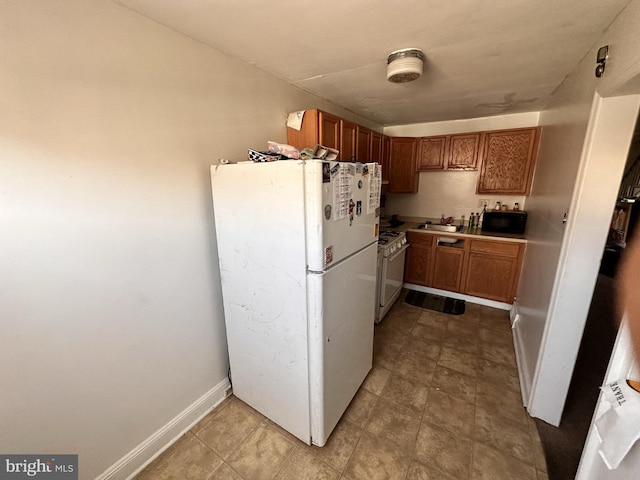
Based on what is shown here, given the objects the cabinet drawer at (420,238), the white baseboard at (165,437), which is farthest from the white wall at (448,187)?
the white baseboard at (165,437)

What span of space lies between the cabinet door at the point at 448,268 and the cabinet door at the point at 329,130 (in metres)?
1.90

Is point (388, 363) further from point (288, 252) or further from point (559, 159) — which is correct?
point (559, 159)

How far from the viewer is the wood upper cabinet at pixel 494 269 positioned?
109 inches

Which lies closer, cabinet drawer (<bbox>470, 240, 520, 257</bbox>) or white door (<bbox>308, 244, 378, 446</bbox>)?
white door (<bbox>308, 244, 378, 446</bbox>)

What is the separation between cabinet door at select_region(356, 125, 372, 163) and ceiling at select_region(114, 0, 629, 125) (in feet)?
1.62

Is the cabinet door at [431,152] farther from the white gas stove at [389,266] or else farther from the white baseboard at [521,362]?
the white baseboard at [521,362]

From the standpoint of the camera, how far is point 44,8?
928mm

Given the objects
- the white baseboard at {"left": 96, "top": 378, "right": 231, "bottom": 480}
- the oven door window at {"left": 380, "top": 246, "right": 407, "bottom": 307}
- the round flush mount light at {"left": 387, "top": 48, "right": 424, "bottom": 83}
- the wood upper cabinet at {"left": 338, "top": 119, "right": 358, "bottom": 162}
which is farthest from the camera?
the oven door window at {"left": 380, "top": 246, "right": 407, "bottom": 307}

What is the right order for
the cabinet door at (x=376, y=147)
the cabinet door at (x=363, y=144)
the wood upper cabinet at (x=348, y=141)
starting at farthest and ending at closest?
the cabinet door at (x=376, y=147) → the cabinet door at (x=363, y=144) → the wood upper cabinet at (x=348, y=141)

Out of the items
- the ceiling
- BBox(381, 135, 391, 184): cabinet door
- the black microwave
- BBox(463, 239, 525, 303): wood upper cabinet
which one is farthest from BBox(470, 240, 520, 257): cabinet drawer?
the ceiling

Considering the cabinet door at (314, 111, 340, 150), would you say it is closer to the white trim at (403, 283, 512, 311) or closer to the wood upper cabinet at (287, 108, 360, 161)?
the wood upper cabinet at (287, 108, 360, 161)

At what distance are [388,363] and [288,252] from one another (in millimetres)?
1483

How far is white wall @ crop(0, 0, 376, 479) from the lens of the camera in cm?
94

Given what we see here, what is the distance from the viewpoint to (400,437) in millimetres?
1534
